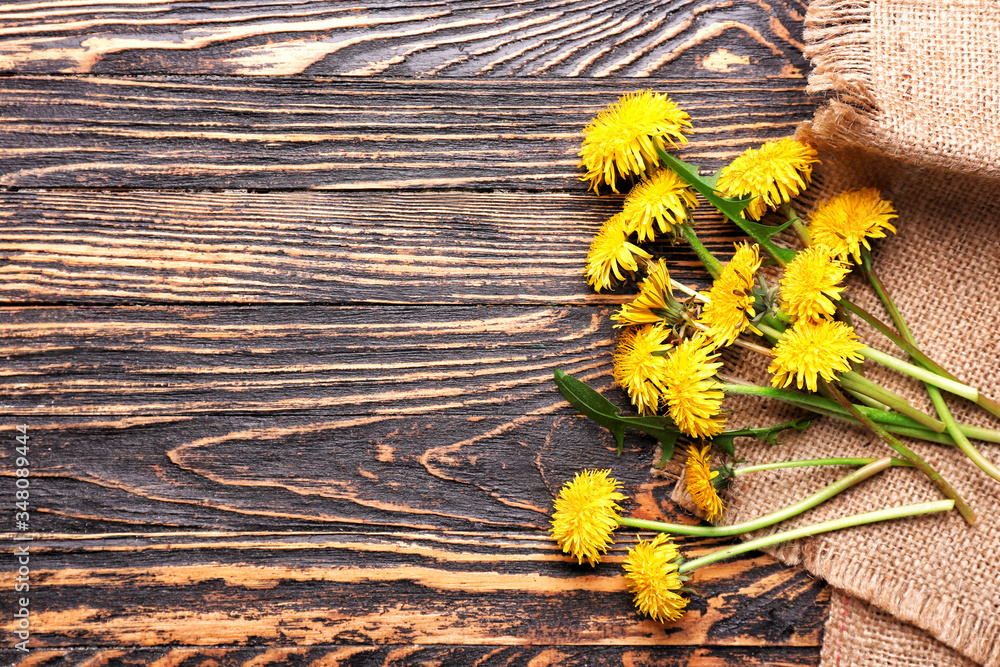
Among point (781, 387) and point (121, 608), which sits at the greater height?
point (781, 387)

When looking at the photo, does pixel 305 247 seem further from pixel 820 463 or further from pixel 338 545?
pixel 820 463

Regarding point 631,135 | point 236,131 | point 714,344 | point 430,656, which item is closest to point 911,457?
point 714,344

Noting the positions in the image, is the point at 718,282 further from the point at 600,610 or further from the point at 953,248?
the point at 600,610

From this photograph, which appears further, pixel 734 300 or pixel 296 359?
pixel 296 359

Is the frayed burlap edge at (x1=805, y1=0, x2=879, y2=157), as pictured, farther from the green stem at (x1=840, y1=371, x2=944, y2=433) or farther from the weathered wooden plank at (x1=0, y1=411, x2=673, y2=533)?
the weathered wooden plank at (x1=0, y1=411, x2=673, y2=533)

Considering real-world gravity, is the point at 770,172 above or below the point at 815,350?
above

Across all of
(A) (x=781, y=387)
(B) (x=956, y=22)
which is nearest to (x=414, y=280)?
(A) (x=781, y=387)

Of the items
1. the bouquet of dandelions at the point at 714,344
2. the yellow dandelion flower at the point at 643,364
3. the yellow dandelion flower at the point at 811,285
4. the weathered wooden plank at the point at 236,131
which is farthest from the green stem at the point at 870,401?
the weathered wooden plank at the point at 236,131

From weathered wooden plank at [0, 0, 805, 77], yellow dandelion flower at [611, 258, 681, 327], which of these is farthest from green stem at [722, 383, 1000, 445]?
weathered wooden plank at [0, 0, 805, 77]
